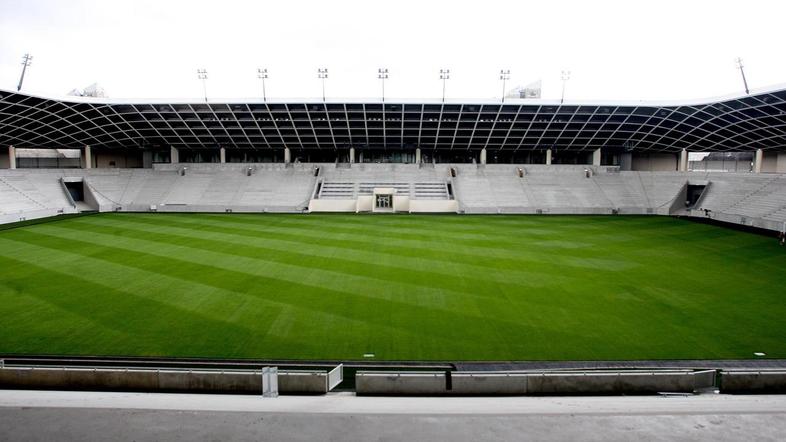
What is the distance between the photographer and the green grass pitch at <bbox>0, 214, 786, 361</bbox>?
13.2 metres

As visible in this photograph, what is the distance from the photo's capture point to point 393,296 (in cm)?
1750

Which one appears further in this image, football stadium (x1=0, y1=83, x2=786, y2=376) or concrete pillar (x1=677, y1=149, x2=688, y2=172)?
concrete pillar (x1=677, y1=149, x2=688, y2=172)

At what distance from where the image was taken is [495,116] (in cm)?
4997

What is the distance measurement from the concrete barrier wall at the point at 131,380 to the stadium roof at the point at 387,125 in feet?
135

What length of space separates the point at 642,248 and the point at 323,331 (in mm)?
21130

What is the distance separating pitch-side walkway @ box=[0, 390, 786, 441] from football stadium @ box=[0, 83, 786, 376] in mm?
3361

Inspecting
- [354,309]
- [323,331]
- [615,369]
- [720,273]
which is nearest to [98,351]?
[323,331]

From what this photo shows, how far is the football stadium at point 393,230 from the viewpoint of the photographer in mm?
14008

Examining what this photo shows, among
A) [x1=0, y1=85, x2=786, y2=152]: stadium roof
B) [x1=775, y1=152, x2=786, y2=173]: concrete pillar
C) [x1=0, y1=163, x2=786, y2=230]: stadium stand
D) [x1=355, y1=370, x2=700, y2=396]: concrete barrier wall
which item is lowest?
[x1=355, y1=370, x2=700, y2=396]: concrete barrier wall

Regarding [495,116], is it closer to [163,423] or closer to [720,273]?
[720,273]

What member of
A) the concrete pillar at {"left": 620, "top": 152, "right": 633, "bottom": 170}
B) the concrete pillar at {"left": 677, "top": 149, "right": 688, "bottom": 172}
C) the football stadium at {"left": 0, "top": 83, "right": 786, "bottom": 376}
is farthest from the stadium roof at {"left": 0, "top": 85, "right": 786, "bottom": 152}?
the concrete pillar at {"left": 620, "top": 152, "right": 633, "bottom": 170}

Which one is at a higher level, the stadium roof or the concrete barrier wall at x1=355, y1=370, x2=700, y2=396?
the stadium roof

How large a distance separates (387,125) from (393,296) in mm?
36796

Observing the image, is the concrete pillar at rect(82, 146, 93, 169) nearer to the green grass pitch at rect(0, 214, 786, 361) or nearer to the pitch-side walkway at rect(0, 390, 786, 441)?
the green grass pitch at rect(0, 214, 786, 361)
